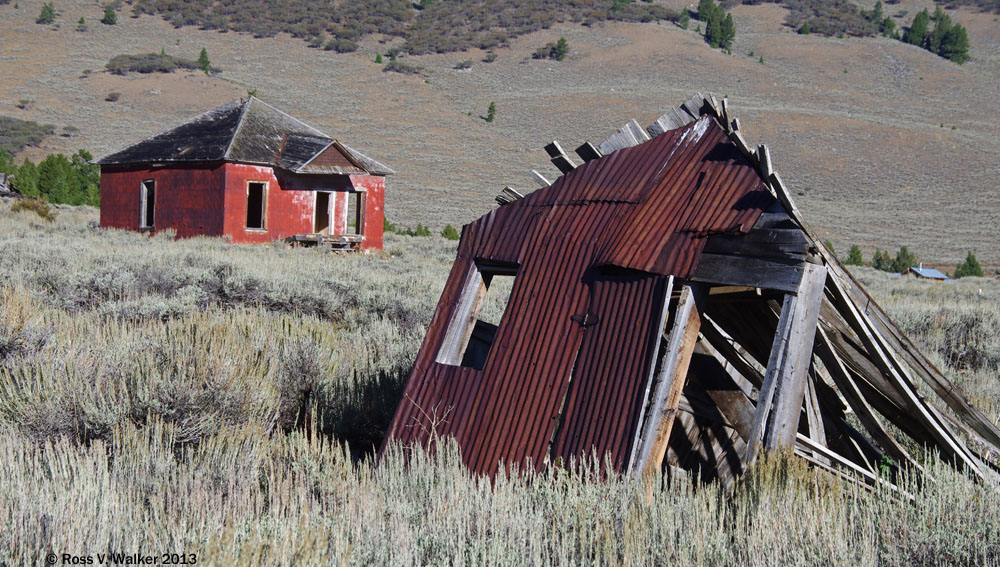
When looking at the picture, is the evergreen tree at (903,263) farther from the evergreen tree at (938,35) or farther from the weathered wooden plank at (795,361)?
the evergreen tree at (938,35)

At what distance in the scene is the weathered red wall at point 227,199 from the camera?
22559mm

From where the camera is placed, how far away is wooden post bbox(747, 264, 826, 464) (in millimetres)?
4504

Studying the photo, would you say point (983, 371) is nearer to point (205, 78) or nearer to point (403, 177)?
point (403, 177)

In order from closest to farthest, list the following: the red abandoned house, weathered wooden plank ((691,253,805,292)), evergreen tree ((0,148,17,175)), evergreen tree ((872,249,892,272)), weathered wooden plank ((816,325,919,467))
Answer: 1. weathered wooden plank ((691,253,805,292))
2. weathered wooden plank ((816,325,919,467))
3. the red abandoned house
4. evergreen tree ((872,249,892,272))
5. evergreen tree ((0,148,17,175))

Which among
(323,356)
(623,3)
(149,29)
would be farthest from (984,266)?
(149,29)

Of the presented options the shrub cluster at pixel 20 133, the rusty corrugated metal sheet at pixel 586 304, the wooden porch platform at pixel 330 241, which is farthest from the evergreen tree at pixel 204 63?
the rusty corrugated metal sheet at pixel 586 304

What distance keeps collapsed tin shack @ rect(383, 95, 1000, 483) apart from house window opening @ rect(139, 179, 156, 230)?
20.4m

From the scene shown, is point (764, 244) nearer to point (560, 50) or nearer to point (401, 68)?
point (401, 68)

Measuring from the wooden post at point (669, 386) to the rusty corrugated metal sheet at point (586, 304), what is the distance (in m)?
0.10

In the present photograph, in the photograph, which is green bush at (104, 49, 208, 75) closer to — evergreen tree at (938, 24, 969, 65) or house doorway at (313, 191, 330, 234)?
house doorway at (313, 191, 330, 234)

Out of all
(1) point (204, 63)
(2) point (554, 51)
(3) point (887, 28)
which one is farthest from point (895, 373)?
(3) point (887, 28)

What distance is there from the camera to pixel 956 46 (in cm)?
9275

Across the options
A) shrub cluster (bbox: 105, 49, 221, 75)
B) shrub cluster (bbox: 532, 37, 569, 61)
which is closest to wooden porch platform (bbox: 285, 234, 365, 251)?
shrub cluster (bbox: 105, 49, 221, 75)

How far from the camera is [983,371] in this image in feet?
30.8
